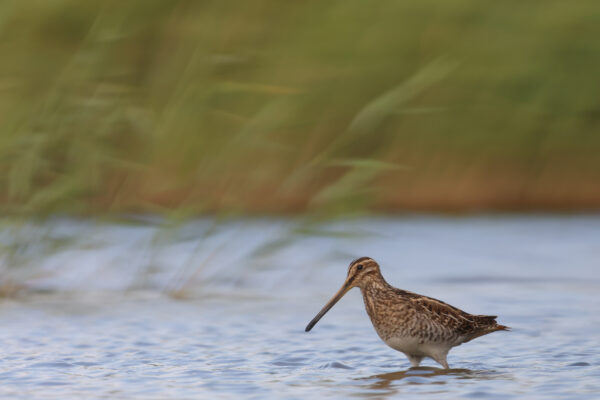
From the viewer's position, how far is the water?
18.2ft

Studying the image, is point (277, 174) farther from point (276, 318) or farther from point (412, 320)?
point (412, 320)

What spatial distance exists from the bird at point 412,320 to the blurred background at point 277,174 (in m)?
0.23

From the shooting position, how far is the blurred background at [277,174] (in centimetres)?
692

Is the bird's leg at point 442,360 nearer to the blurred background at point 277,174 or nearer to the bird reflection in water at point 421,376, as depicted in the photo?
the bird reflection in water at point 421,376

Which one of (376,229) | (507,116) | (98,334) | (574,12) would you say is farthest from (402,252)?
(98,334)

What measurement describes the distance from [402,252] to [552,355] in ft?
16.1

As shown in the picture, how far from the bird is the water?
13 cm

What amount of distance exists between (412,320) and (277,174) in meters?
4.92

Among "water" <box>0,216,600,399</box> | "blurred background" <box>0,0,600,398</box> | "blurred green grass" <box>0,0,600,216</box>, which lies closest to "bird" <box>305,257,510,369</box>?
"water" <box>0,216,600,399</box>

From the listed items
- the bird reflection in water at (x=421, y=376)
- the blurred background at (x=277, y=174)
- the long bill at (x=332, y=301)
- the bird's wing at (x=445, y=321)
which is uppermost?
the blurred background at (x=277, y=174)

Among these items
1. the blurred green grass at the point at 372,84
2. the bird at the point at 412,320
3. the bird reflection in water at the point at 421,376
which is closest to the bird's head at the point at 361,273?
the bird at the point at 412,320

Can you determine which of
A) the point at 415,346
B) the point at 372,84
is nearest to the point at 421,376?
the point at 415,346

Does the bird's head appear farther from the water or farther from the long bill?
the water

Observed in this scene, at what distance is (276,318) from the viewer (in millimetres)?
7613
